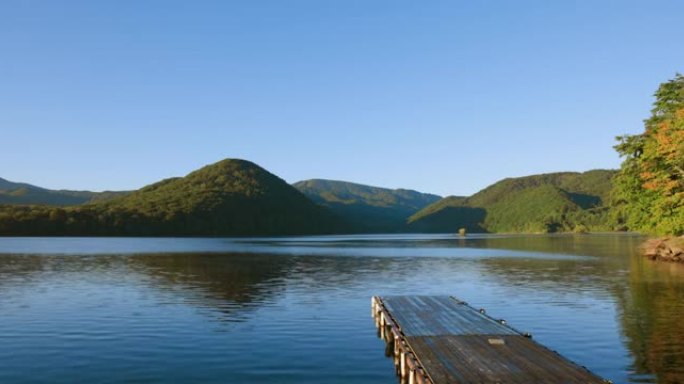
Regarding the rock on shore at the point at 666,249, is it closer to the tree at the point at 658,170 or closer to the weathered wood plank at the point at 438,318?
the tree at the point at 658,170

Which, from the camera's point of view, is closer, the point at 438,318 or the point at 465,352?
the point at 465,352

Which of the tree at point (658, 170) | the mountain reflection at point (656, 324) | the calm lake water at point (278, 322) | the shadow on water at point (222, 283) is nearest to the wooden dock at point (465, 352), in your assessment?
the calm lake water at point (278, 322)

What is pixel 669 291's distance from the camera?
5303 centimetres

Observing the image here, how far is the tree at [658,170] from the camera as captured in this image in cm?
8300

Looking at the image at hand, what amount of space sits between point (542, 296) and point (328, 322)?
22757 mm

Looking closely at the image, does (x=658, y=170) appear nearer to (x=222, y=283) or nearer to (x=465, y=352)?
(x=222, y=283)

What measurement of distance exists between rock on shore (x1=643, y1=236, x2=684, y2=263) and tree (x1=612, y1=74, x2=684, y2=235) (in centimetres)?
173

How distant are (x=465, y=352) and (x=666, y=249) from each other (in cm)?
8347

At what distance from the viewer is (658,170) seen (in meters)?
90.2

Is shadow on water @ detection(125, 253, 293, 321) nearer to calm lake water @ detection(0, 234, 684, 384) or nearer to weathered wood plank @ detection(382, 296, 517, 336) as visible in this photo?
calm lake water @ detection(0, 234, 684, 384)

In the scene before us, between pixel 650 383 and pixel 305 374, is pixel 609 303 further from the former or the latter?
pixel 305 374

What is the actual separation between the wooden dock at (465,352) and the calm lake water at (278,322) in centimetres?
183

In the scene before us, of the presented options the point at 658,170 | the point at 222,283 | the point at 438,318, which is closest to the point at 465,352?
the point at 438,318

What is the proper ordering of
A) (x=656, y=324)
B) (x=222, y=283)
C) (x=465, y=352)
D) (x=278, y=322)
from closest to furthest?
(x=465, y=352)
(x=656, y=324)
(x=278, y=322)
(x=222, y=283)
